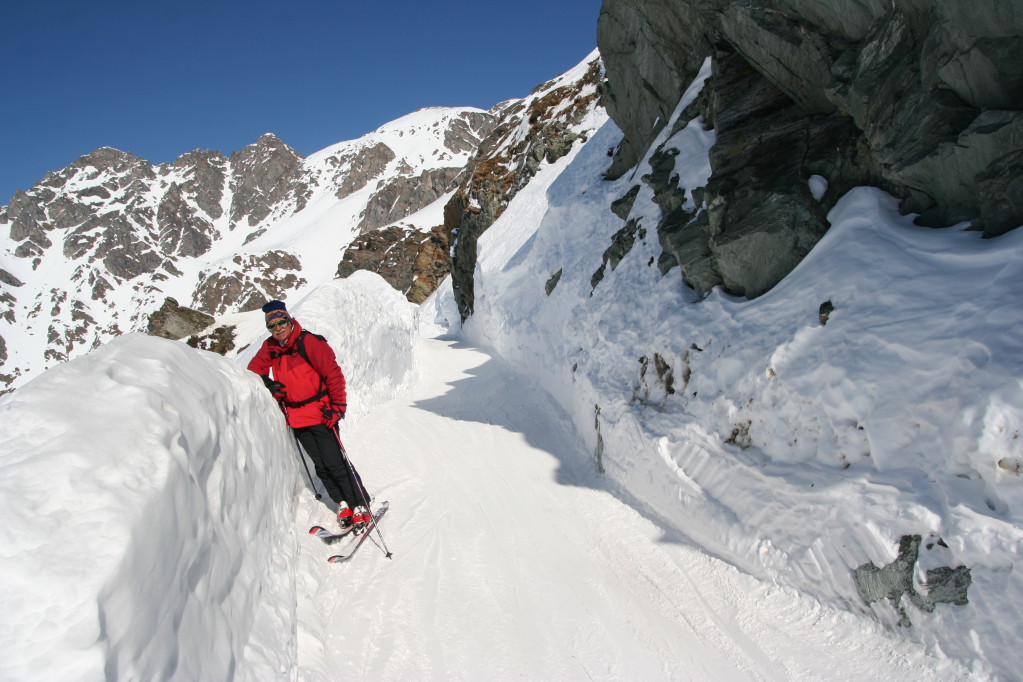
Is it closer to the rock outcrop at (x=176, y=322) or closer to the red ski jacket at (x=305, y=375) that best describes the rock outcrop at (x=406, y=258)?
the rock outcrop at (x=176, y=322)

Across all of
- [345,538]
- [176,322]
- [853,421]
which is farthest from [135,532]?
[176,322]

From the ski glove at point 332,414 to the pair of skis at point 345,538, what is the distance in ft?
3.63

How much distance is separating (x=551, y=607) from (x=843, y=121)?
739 centimetres

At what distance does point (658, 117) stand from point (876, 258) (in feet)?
37.3

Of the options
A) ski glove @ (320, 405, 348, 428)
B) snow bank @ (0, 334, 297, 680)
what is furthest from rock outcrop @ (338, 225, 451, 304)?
snow bank @ (0, 334, 297, 680)

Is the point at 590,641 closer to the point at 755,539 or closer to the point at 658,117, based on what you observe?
the point at 755,539

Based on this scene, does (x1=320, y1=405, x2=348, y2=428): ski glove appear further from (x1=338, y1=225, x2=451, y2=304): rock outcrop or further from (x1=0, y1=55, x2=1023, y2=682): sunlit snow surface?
(x1=338, y1=225, x2=451, y2=304): rock outcrop

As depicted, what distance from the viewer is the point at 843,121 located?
7305 millimetres

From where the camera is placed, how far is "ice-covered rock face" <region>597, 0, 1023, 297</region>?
16.6 feet

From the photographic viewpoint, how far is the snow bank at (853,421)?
151 inches

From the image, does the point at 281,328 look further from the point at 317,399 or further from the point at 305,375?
the point at 317,399

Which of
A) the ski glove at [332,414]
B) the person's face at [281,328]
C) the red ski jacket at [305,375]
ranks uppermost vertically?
the person's face at [281,328]

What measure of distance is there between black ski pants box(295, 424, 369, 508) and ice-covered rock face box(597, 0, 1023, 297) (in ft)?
19.5

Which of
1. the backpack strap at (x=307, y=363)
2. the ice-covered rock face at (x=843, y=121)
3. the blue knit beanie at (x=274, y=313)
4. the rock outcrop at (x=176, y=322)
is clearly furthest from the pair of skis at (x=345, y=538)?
the rock outcrop at (x=176, y=322)
